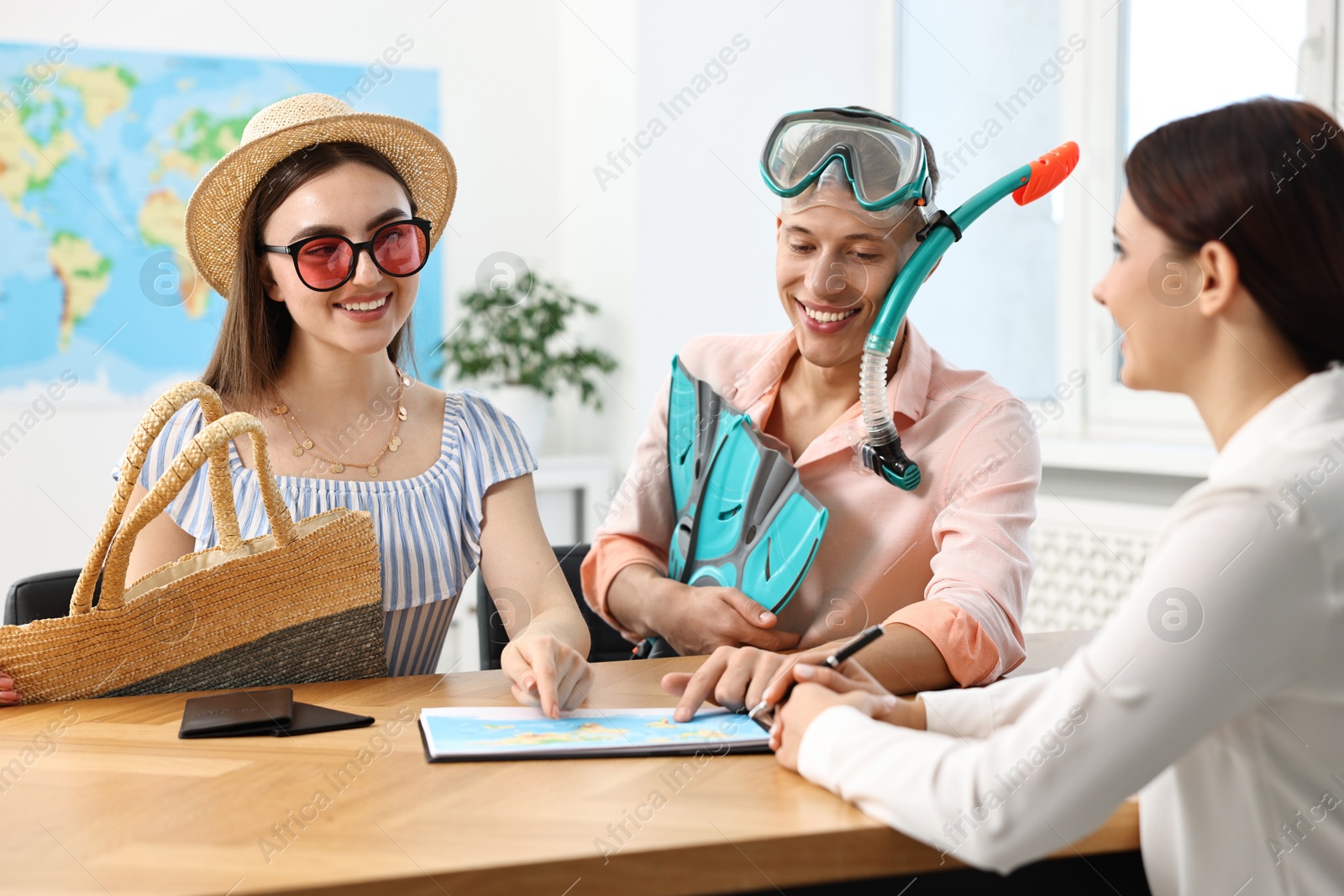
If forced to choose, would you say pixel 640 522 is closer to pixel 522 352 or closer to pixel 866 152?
pixel 866 152

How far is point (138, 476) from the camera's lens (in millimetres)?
1347

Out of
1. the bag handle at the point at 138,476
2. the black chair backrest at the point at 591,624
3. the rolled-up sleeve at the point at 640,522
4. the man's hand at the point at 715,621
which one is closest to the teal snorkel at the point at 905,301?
the man's hand at the point at 715,621

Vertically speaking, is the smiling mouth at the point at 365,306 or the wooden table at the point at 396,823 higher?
the smiling mouth at the point at 365,306

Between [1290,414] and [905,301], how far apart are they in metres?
0.74

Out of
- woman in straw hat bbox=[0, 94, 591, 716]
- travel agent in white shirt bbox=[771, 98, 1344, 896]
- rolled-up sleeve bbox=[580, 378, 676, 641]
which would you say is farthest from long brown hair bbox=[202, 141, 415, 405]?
travel agent in white shirt bbox=[771, 98, 1344, 896]

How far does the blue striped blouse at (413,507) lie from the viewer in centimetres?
166

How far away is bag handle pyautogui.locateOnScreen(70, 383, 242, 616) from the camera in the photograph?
4.16 ft

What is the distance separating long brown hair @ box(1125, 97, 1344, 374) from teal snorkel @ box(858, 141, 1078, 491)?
635 mm

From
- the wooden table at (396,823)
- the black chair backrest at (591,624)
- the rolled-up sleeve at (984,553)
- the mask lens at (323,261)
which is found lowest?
the black chair backrest at (591,624)

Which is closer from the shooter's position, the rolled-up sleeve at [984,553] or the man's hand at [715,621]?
the rolled-up sleeve at [984,553]

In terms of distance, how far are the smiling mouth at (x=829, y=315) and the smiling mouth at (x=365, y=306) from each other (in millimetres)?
638

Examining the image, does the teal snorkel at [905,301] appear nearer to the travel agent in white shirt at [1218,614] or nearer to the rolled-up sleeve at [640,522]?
the rolled-up sleeve at [640,522]

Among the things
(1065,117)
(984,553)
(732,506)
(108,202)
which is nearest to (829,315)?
(732,506)

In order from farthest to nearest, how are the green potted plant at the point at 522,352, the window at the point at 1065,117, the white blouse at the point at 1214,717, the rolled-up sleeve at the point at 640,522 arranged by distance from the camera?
the green potted plant at the point at 522,352
the window at the point at 1065,117
the rolled-up sleeve at the point at 640,522
the white blouse at the point at 1214,717
